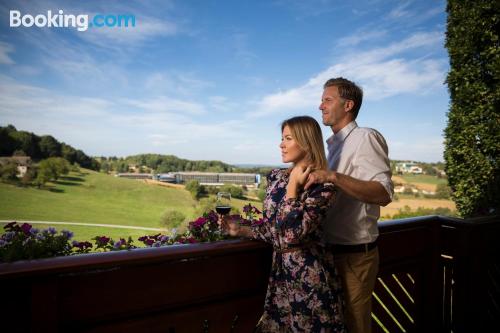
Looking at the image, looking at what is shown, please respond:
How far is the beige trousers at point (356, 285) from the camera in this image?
1.47 metres

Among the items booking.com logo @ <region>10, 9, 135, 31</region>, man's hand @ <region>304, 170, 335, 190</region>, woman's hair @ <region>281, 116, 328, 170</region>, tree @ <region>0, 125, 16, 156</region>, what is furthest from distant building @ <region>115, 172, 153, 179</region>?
man's hand @ <region>304, 170, 335, 190</region>

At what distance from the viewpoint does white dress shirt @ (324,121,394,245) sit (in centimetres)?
144

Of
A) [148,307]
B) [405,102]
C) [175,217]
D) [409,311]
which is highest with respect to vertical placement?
[405,102]

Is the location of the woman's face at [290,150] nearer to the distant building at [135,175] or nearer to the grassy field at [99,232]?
the grassy field at [99,232]

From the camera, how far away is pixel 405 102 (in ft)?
54.4

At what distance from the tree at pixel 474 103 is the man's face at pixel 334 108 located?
14.3 ft

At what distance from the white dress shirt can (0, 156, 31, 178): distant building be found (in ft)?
89.2

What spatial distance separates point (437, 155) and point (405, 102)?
1170 centimetres

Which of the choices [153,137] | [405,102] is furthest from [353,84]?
[153,137]

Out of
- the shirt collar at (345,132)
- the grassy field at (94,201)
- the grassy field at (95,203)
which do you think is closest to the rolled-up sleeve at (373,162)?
the shirt collar at (345,132)

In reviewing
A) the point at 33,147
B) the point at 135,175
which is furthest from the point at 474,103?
the point at 135,175

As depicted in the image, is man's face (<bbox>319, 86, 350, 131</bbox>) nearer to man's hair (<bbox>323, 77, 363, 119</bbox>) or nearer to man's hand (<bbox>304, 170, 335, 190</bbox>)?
man's hair (<bbox>323, 77, 363, 119</bbox>)

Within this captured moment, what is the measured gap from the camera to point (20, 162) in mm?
23828

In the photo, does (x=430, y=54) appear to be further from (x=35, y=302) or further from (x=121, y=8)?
(x=121, y=8)
